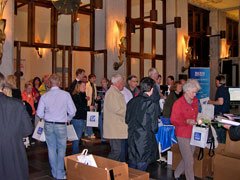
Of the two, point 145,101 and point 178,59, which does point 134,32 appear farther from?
point 145,101

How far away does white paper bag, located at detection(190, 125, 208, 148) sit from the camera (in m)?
3.85

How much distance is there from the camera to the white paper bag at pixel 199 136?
3848 mm

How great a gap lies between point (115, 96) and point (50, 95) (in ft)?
3.11

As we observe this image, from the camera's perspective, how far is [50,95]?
4.37 m

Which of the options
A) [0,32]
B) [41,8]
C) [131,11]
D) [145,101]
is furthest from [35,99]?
[131,11]

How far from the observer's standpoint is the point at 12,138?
2.66 metres

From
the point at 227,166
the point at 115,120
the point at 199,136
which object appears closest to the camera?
the point at 199,136

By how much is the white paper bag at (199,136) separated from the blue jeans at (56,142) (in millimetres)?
1859

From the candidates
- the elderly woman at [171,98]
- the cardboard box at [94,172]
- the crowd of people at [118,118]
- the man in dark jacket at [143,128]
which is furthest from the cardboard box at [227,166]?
the cardboard box at [94,172]

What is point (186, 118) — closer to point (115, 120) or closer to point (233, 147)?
point (233, 147)

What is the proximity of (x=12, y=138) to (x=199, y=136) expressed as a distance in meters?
2.33

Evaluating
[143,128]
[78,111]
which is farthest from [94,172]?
[78,111]

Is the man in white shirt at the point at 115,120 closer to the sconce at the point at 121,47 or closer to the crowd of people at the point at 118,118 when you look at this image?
the crowd of people at the point at 118,118

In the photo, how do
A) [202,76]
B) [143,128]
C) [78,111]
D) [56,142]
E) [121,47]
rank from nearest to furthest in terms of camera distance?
[143,128] < [56,142] < [78,111] < [121,47] < [202,76]
